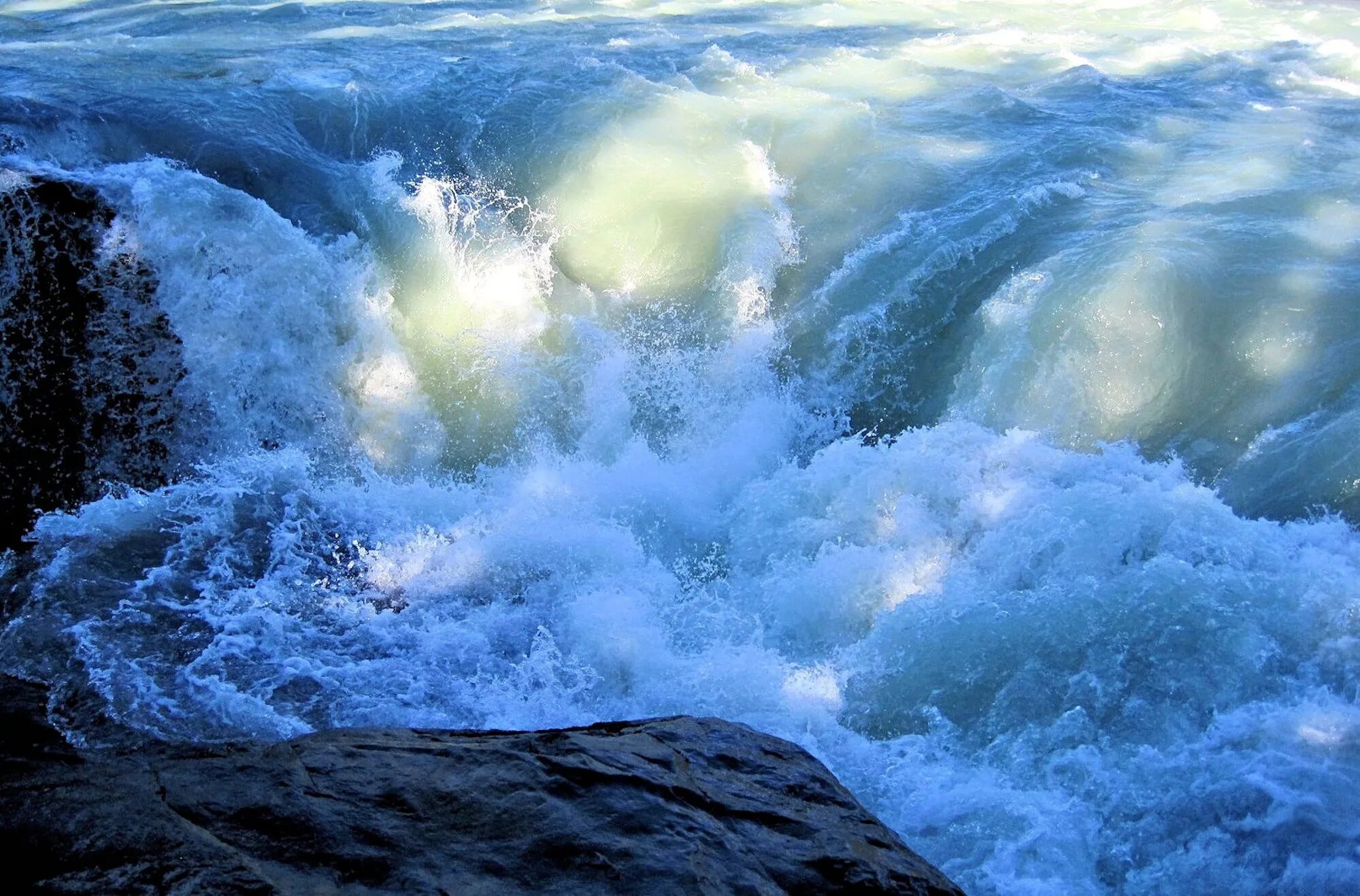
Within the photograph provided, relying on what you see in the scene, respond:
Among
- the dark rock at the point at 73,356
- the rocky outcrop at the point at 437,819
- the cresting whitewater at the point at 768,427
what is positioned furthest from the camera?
the dark rock at the point at 73,356

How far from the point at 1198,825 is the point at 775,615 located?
6.13 feet

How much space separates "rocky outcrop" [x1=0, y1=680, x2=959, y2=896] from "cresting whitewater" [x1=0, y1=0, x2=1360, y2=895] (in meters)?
0.92

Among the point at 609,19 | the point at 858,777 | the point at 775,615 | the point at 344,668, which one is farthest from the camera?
the point at 609,19

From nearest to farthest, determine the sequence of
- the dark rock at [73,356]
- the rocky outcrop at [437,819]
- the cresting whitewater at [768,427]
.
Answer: the rocky outcrop at [437,819] < the cresting whitewater at [768,427] < the dark rock at [73,356]

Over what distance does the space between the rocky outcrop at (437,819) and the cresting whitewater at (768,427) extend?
36.1 inches

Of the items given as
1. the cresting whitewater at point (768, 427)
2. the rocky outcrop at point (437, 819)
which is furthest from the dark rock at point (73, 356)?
the rocky outcrop at point (437, 819)

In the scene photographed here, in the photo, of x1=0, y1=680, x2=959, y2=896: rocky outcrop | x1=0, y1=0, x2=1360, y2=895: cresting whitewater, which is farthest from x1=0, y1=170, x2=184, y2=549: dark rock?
x1=0, y1=680, x2=959, y2=896: rocky outcrop

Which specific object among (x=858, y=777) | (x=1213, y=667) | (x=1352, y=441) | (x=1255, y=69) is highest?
(x=1255, y=69)

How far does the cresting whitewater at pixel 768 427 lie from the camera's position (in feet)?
13.2

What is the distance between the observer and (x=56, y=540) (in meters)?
4.91

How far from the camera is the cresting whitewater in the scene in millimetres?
4012

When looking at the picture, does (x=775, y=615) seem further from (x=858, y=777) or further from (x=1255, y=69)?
(x=1255, y=69)

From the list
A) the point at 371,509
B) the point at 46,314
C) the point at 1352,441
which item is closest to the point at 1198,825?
the point at 1352,441

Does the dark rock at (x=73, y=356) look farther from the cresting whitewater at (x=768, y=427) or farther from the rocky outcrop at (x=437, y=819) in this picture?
the rocky outcrop at (x=437, y=819)
